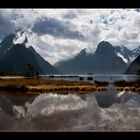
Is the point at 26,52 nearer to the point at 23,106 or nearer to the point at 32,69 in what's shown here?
the point at 32,69

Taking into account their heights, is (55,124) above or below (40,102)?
above

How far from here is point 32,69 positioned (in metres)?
53.4

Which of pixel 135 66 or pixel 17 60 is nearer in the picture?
pixel 135 66

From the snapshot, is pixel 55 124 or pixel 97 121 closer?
pixel 55 124

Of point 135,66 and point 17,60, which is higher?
point 17,60

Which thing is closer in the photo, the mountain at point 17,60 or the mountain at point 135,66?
the mountain at point 135,66

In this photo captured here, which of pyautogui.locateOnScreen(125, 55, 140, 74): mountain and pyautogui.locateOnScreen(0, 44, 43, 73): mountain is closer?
pyautogui.locateOnScreen(125, 55, 140, 74): mountain

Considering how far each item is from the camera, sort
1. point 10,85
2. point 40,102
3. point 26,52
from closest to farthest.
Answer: point 40,102 < point 10,85 < point 26,52
